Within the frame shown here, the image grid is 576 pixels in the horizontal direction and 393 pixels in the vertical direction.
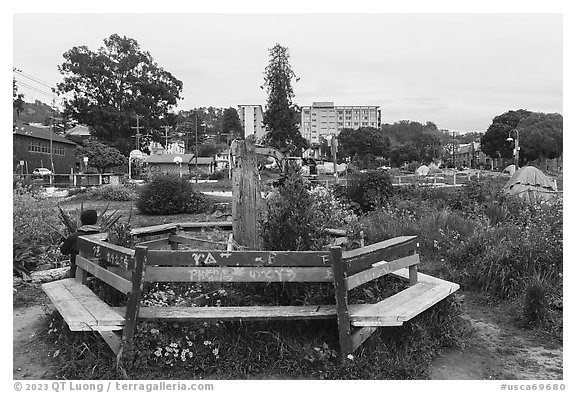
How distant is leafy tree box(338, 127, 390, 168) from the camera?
81.7 metres

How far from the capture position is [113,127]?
5938 centimetres

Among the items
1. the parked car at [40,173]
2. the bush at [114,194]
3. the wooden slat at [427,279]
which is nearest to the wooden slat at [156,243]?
the wooden slat at [427,279]

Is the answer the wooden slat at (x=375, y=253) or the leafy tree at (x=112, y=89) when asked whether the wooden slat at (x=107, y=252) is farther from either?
the leafy tree at (x=112, y=89)

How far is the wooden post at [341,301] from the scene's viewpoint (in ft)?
12.6

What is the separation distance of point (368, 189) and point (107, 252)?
9.65 metres

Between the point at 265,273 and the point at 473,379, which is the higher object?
the point at 265,273

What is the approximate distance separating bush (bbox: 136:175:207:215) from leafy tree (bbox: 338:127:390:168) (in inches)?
2600

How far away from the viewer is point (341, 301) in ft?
12.7

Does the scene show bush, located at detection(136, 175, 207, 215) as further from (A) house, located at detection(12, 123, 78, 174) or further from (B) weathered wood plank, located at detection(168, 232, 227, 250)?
Answer: (A) house, located at detection(12, 123, 78, 174)

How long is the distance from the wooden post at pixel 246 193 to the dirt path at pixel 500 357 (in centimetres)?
261

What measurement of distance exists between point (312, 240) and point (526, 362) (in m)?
2.10

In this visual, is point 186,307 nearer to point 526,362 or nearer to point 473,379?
point 473,379

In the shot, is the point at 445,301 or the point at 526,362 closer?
the point at 526,362

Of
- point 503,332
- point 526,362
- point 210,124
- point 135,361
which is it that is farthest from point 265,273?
point 210,124
